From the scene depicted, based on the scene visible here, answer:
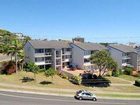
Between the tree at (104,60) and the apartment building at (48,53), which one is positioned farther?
the apartment building at (48,53)

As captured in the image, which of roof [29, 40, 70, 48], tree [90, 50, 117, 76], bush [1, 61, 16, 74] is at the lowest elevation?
bush [1, 61, 16, 74]

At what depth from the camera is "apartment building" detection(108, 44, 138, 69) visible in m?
97.9

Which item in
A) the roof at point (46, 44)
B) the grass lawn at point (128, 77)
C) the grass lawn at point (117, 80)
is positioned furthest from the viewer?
the grass lawn at point (128, 77)

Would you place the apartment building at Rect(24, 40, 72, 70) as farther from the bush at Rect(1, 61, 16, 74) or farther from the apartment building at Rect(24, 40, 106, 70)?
the bush at Rect(1, 61, 16, 74)

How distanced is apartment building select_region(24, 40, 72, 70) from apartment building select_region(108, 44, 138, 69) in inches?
739

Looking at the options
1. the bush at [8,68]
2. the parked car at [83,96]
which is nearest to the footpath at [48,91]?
the parked car at [83,96]

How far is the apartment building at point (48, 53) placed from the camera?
7662cm

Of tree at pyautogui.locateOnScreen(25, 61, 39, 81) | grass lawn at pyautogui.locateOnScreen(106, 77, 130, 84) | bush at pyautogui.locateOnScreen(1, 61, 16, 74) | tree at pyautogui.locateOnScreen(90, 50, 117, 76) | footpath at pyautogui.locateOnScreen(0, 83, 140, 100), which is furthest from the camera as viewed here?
grass lawn at pyautogui.locateOnScreen(106, 77, 130, 84)

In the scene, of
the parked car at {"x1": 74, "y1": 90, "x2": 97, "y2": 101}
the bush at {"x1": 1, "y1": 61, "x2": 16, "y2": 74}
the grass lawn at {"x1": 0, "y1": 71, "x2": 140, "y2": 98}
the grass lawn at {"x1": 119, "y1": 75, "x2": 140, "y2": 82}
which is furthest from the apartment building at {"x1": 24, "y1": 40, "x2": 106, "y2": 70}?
the parked car at {"x1": 74, "y1": 90, "x2": 97, "y2": 101}

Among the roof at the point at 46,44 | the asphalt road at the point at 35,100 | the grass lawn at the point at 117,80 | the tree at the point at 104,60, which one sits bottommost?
the asphalt road at the point at 35,100

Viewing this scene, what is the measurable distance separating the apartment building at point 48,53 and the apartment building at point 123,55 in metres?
18.8

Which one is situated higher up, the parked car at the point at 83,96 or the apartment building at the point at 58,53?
the apartment building at the point at 58,53

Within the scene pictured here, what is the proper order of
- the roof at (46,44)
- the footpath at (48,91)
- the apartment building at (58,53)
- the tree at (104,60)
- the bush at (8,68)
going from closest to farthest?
the footpath at (48,91)
the bush at (8,68)
the tree at (104,60)
the apartment building at (58,53)
the roof at (46,44)

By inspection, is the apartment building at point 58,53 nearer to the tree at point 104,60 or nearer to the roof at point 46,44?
the roof at point 46,44
